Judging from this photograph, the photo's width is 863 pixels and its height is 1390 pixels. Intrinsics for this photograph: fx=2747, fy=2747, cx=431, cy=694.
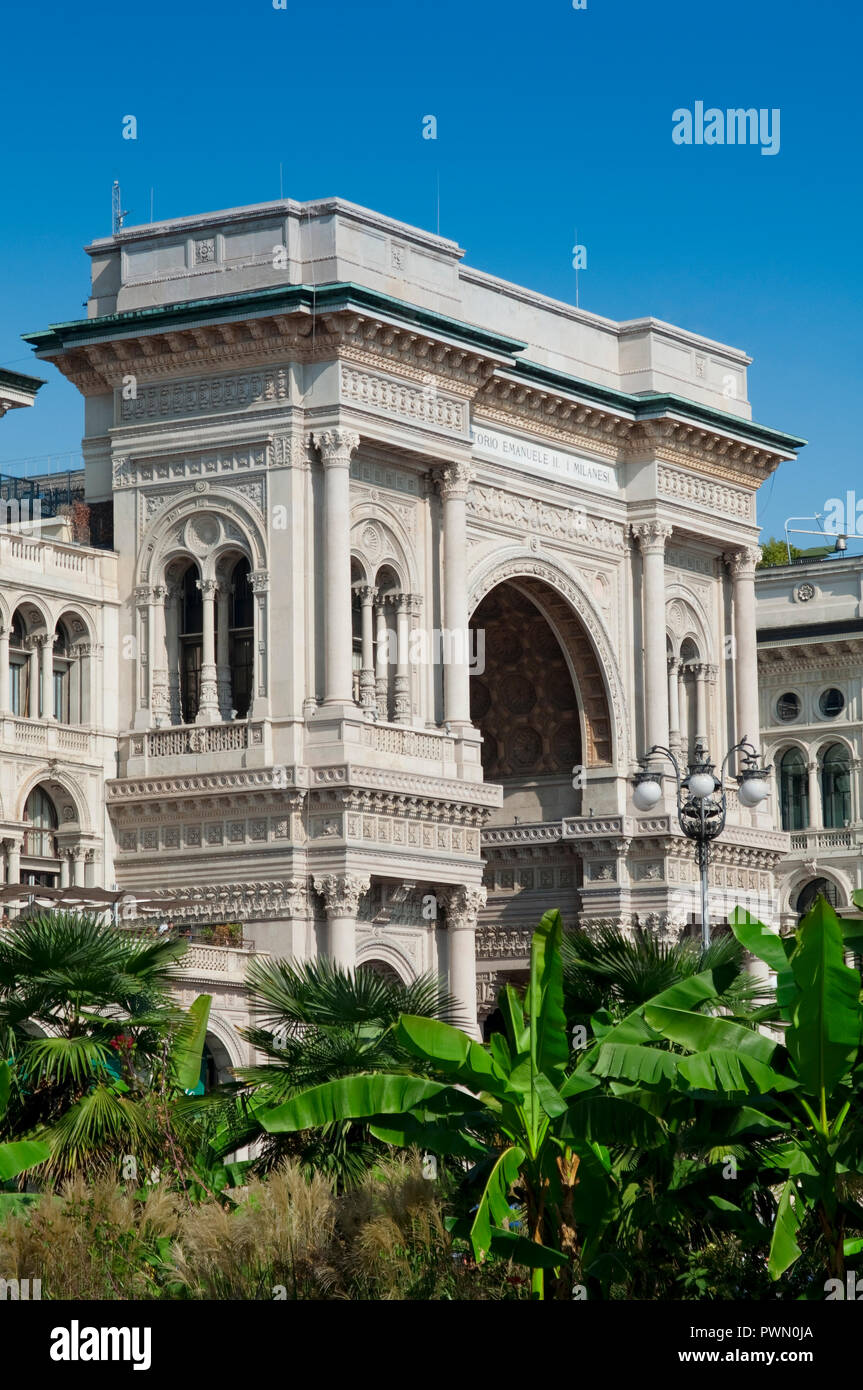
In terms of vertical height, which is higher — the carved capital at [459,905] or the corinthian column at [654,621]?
the corinthian column at [654,621]

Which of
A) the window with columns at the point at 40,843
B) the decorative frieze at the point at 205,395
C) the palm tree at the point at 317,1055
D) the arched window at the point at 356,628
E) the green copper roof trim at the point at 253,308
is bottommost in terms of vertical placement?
the palm tree at the point at 317,1055

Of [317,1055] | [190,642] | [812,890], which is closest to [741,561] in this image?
[812,890]

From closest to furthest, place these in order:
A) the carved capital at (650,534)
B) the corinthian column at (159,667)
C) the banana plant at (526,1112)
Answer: the banana plant at (526,1112) < the corinthian column at (159,667) < the carved capital at (650,534)

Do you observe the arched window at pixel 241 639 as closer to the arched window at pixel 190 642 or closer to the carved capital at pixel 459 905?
the arched window at pixel 190 642

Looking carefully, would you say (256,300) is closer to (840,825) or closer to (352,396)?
(352,396)

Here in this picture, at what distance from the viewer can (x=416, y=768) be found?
191 ft

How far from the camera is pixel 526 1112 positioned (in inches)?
1012

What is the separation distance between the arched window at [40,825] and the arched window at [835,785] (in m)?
34.4

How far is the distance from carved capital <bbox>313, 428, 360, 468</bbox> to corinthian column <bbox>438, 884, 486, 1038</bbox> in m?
9.73

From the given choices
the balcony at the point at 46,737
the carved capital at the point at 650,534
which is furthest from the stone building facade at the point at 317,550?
the carved capital at the point at 650,534

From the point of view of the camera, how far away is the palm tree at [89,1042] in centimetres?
2853

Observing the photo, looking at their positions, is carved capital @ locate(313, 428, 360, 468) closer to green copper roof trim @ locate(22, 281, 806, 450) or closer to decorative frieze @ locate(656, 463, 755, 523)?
green copper roof trim @ locate(22, 281, 806, 450)

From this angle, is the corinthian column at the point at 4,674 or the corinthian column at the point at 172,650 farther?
the corinthian column at the point at 172,650

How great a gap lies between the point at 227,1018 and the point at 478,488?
52.1ft
